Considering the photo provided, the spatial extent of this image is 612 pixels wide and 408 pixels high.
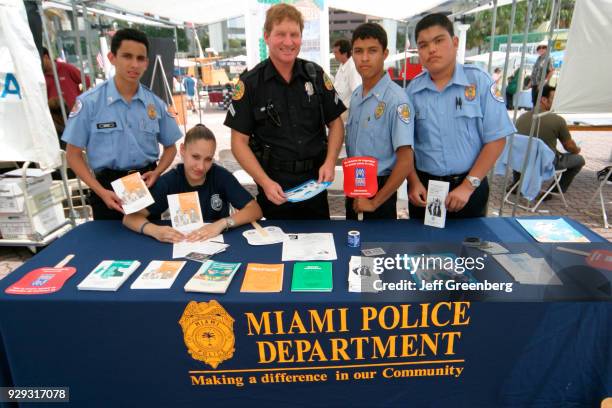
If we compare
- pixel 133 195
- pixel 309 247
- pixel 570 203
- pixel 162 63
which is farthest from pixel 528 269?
pixel 162 63

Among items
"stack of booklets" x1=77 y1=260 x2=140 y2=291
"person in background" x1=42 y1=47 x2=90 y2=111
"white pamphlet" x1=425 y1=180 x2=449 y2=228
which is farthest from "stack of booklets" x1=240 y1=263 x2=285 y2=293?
"person in background" x1=42 y1=47 x2=90 y2=111

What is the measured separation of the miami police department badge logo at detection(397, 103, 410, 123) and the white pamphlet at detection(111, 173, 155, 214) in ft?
4.36

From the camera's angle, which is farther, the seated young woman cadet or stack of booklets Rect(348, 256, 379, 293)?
the seated young woman cadet

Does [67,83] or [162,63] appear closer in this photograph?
[67,83]

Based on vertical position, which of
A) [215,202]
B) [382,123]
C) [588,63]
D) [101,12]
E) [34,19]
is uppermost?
[101,12]

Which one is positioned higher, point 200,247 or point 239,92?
point 239,92

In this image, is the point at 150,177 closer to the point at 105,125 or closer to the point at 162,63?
the point at 105,125

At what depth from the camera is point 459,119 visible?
2.07m

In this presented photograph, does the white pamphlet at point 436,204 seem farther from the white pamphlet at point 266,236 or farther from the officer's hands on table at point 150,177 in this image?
the officer's hands on table at point 150,177

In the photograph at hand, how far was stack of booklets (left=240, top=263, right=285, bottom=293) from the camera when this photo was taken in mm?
1483

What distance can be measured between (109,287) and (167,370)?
0.38 meters

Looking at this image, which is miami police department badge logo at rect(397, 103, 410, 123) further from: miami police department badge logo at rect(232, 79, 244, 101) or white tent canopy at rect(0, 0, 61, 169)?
white tent canopy at rect(0, 0, 61, 169)

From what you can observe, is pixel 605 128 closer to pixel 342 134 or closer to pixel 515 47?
pixel 342 134

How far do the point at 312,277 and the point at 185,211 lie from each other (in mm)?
782
